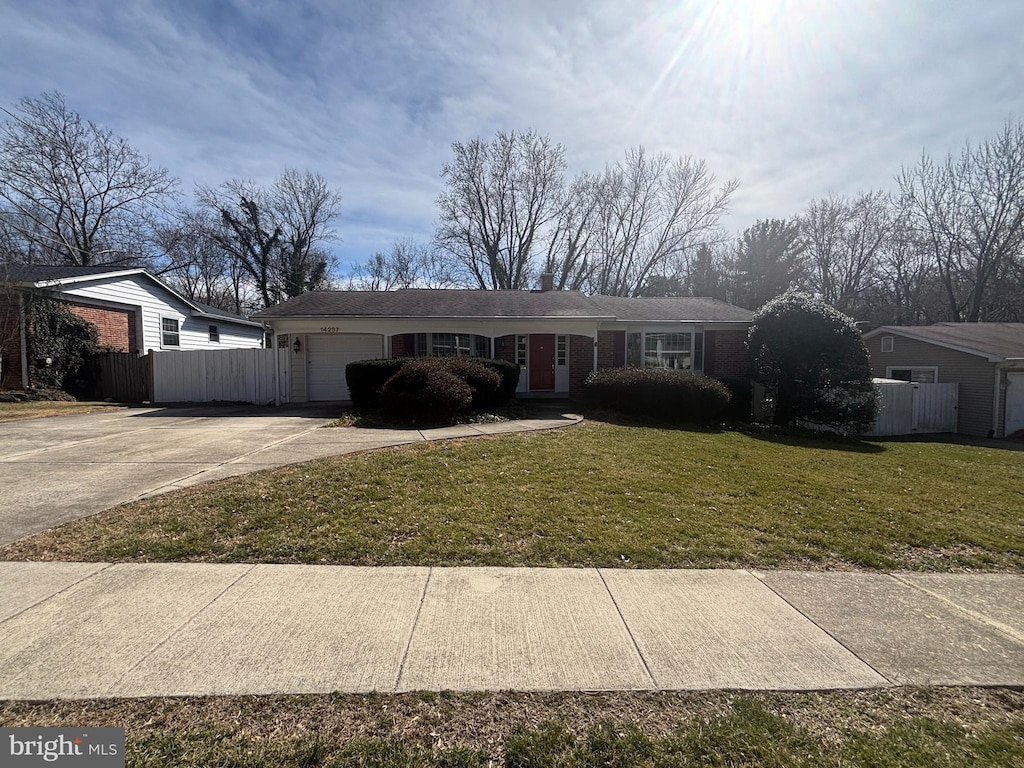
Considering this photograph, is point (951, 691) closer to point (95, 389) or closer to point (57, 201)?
point (95, 389)

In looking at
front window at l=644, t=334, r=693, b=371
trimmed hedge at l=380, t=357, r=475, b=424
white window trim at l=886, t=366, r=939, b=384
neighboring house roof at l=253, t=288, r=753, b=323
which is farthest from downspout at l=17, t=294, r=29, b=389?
white window trim at l=886, t=366, r=939, b=384

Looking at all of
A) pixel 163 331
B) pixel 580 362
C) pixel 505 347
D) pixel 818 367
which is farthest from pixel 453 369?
pixel 163 331

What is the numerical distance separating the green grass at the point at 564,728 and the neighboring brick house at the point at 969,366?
17.9m

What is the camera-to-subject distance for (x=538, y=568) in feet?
11.7

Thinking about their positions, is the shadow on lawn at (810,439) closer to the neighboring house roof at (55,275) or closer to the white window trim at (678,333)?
the white window trim at (678,333)

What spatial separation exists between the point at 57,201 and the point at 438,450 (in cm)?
3257

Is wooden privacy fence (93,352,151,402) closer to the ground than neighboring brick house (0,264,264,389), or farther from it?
closer to the ground

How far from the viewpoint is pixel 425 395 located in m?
9.89

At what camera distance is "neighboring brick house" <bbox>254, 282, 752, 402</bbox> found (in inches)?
551

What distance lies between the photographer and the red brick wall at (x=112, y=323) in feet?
50.3

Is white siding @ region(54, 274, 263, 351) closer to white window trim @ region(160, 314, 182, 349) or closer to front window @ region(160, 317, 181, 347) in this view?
white window trim @ region(160, 314, 182, 349)

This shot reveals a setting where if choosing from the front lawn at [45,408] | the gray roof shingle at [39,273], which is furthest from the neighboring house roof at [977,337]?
the gray roof shingle at [39,273]

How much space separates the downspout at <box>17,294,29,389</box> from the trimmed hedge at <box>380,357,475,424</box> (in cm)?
1204

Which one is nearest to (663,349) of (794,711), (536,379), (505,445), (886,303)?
(536,379)
